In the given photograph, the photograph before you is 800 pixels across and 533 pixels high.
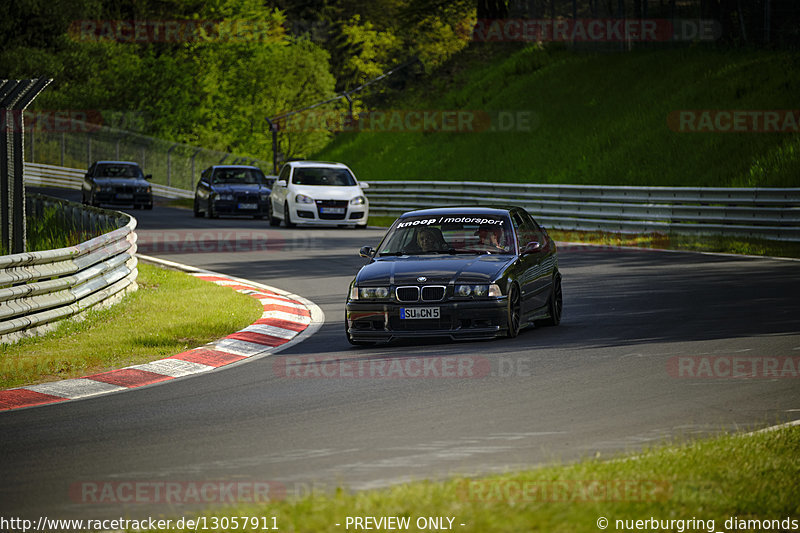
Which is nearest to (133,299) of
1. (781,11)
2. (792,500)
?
(792,500)

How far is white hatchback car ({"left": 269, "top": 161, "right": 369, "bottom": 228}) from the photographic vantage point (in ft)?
103

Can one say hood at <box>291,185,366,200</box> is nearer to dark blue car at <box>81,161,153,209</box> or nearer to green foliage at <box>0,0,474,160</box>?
dark blue car at <box>81,161,153,209</box>

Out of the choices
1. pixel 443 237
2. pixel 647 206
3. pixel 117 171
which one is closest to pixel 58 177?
pixel 117 171

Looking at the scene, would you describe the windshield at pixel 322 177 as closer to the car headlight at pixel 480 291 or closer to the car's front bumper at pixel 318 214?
the car's front bumper at pixel 318 214

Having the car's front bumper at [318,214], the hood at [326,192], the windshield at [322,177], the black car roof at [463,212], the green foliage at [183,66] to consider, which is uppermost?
the green foliage at [183,66]

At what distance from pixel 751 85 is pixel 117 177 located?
20556 mm

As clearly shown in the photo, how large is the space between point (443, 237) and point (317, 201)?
717 inches

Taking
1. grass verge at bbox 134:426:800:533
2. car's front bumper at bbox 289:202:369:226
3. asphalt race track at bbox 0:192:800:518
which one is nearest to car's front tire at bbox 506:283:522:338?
asphalt race track at bbox 0:192:800:518

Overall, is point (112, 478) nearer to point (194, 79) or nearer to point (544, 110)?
point (544, 110)

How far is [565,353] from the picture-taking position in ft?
37.9

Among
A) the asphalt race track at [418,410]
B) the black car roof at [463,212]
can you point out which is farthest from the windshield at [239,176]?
the black car roof at [463,212]

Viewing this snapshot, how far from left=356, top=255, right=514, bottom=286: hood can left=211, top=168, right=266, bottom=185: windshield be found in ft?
78.7

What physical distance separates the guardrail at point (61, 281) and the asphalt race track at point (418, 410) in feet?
9.46

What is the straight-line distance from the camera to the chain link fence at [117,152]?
56.5 meters
